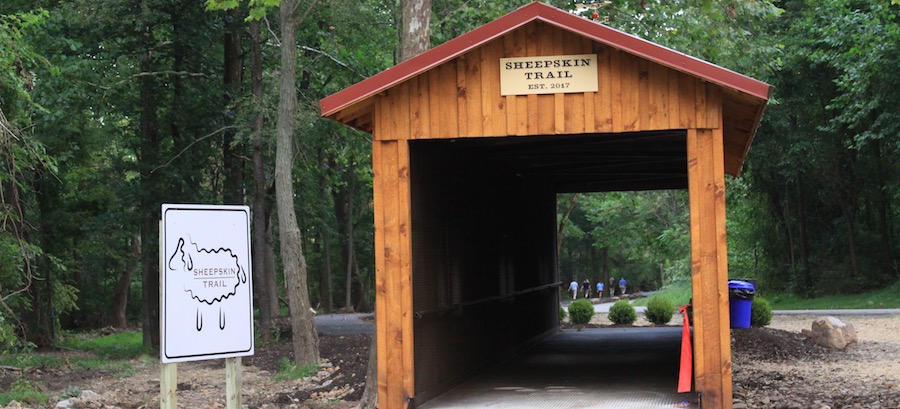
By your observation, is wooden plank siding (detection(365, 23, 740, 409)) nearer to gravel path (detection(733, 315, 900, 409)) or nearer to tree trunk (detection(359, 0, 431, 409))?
gravel path (detection(733, 315, 900, 409))

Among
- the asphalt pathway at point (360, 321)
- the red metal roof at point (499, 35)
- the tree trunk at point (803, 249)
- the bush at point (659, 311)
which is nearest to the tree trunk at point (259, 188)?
the asphalt pathway at point (360, 321)

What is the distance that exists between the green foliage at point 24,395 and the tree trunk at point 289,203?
162 inches

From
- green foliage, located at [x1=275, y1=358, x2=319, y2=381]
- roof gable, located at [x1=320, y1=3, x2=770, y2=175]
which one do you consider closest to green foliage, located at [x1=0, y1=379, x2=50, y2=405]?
green foliage, located at [x1=275, y1=358, x2=319, y2=381]

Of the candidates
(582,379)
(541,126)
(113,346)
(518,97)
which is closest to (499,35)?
(518,97)

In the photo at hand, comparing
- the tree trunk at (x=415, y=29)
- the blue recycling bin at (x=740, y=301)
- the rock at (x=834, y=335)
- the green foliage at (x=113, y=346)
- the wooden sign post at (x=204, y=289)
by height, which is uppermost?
the tree trunk at (x=415, y=29)

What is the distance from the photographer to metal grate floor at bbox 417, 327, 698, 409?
9.16 metres

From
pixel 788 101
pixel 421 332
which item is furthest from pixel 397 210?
pixel 788 101

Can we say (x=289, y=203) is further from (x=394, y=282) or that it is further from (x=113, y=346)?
(x=113, y=346)

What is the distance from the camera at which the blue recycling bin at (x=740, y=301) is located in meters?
16.2

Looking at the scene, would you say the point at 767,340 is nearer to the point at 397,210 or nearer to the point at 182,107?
the point at 397,210

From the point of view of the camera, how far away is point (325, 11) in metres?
20.3

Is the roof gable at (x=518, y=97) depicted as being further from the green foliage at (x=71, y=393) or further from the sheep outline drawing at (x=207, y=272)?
the green foliage at (x=71, y=393)

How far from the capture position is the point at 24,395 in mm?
13945

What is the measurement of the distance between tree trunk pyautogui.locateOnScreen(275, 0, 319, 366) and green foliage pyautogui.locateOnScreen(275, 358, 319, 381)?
0.54 ft
